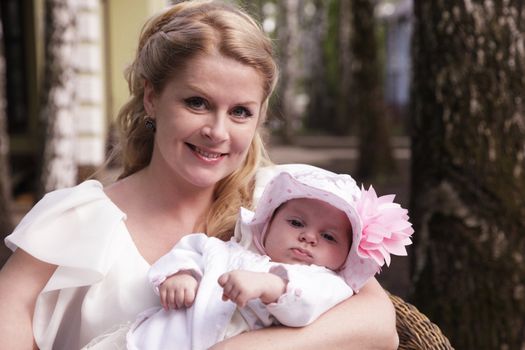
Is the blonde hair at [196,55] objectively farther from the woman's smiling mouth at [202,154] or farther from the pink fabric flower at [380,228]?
the pink fabric flower at [380,228]

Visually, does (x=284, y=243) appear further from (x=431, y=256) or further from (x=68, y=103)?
(x=68, y=103)

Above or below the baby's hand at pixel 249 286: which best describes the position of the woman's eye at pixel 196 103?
above

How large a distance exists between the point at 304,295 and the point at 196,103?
2.29 ft

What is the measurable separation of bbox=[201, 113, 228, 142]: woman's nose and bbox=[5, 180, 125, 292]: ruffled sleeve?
1.33 ft

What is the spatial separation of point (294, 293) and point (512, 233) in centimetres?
215

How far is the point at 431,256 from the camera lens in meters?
4.21

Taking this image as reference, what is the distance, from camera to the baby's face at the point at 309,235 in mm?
2391

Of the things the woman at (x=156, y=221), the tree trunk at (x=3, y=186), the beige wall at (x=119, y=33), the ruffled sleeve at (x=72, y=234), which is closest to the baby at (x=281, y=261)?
the woman at (x=156, y=221)

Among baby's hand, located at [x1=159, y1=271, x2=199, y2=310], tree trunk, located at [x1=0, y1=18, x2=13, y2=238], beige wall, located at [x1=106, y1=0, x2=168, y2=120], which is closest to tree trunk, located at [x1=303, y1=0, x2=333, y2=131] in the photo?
beige wall, located at [x1=106, y1=0, x2=168, y2=120]

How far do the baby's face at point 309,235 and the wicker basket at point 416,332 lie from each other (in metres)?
0.43

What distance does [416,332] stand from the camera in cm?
268

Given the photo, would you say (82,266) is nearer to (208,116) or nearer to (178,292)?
(178,292)

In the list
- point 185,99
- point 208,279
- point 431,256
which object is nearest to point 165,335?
point 208,279

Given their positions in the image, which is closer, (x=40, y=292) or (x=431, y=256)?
(x=40, y=292)
